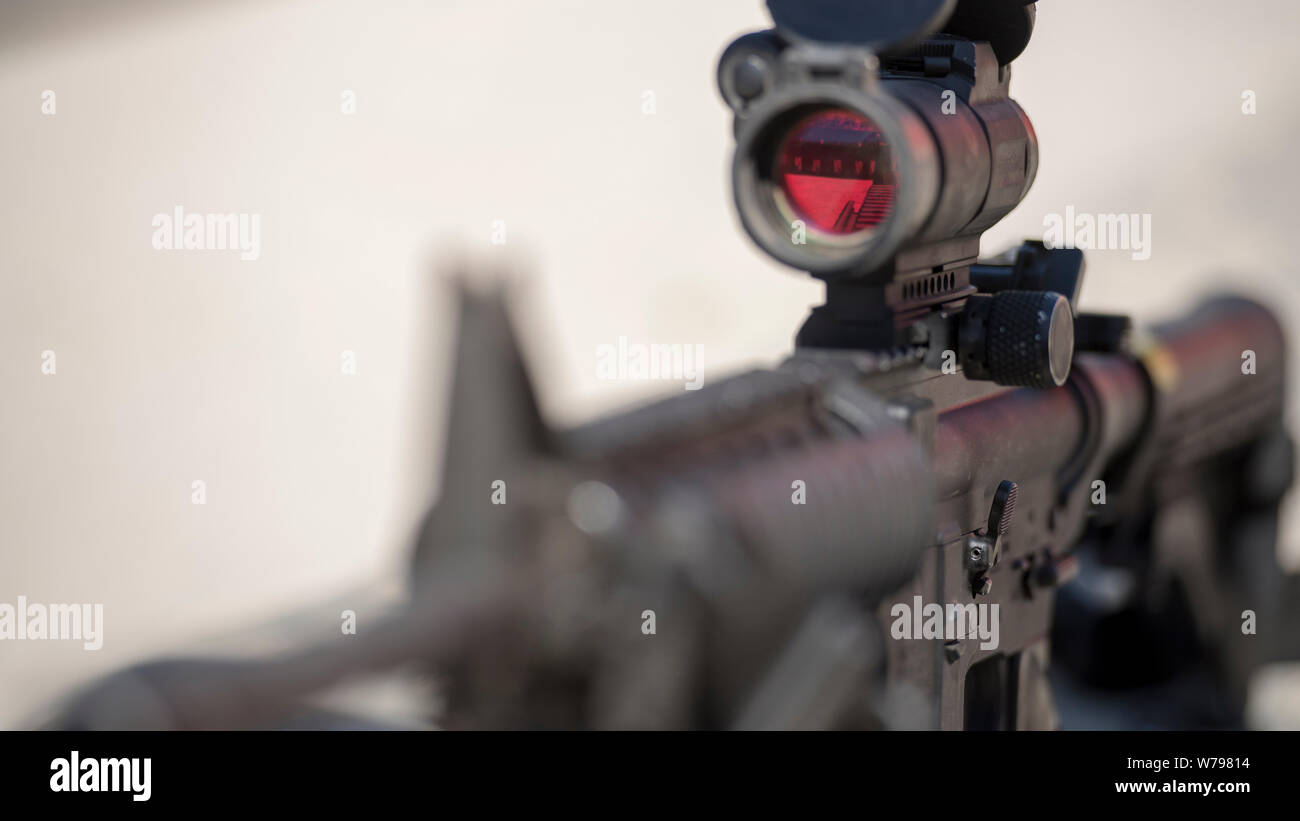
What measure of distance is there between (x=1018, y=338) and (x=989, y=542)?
14.5 inches

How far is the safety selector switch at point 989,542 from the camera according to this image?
107 inches

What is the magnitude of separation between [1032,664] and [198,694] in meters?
2.07

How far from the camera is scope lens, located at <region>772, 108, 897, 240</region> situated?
102 inches

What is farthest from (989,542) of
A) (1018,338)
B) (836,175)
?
(836,175)

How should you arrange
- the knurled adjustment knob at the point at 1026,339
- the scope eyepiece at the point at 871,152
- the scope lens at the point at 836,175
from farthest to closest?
the knurled adjustment knob at the point at 1026,339 → the scope lens at the point at 836,175 → the scope eyepiece at the point at 871,152

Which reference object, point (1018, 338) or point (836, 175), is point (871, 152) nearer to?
point (836, 175)

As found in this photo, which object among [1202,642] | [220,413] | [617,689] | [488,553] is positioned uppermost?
[220,413]

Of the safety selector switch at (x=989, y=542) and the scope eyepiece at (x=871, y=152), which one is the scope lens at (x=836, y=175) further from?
the safety selector switch at (x=989, y=542)

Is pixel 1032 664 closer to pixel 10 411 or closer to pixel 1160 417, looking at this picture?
pixel 1160 417

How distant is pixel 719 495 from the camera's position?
1979mm

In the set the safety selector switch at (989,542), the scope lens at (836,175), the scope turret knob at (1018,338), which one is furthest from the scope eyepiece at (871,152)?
the safety selector switch at (989,542)
